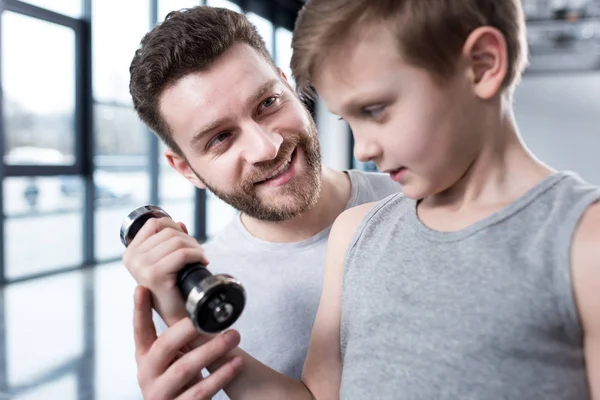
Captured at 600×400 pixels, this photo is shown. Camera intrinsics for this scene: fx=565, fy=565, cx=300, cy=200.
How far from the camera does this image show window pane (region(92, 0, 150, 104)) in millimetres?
4945

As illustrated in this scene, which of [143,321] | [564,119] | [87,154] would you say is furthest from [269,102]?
[564,119]

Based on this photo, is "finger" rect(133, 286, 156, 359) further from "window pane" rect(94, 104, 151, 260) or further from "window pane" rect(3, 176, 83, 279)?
"window pane" rect(94, 104, 151, 260)

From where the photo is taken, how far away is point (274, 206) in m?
1.22

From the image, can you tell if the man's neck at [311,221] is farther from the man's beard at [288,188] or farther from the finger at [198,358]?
the finger at [198,358]

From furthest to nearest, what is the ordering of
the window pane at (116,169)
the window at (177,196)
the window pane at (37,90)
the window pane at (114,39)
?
1. the window at (177,196)
2. the window pane at (116,169)
3. the window pane at (114,39)
4. the window pane at (37,90)

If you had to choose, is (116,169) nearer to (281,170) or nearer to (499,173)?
(281,170)

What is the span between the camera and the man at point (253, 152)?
1175 mm

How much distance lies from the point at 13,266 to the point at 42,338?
1864mm

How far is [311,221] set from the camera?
1303 mm

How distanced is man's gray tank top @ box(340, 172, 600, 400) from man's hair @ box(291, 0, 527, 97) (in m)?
0.18

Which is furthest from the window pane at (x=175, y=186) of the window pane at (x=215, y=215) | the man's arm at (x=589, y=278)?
Result: the man's arm at (x=589, y=278)

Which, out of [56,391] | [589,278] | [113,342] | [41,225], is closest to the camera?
[589,278]

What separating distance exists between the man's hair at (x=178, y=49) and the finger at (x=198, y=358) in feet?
1.93

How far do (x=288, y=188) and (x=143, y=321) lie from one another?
1.43ft
